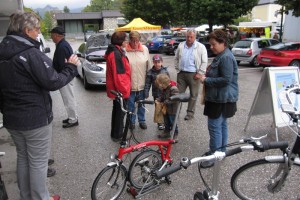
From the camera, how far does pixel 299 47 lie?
12.4 meters

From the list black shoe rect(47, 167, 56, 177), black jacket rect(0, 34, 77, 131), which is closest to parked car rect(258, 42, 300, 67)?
black shoe rect(47, 167, 56, 177)

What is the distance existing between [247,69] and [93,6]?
11496 cm

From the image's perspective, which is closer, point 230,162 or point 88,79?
point 230,162

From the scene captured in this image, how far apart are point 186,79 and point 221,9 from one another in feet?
54.2

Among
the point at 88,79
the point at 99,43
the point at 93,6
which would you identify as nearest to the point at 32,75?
the point at 88,79

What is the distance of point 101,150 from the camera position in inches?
190

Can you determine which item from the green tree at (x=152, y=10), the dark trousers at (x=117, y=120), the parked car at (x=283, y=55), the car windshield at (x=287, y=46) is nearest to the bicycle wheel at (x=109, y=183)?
the dark trousers at (x=117, y=120)

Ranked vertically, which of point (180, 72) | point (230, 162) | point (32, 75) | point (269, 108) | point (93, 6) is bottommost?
point (230, 162)

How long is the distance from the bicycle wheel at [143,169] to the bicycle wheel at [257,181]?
902 millimetres

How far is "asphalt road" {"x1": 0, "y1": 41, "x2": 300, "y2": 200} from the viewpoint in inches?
143

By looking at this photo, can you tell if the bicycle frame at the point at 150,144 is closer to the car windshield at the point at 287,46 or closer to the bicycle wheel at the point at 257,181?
the bicycle wheel at the point at 257,181

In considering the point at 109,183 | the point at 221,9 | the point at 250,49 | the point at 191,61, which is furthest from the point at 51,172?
the point at 221,9

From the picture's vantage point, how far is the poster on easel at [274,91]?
495 cm

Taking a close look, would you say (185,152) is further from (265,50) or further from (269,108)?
(265,50)
